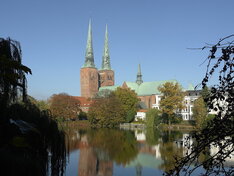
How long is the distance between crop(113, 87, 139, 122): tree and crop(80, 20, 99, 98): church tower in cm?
4362

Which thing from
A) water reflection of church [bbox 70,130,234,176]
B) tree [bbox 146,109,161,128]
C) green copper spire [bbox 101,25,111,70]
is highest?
green copper spire [bbox 101,25,111,70]

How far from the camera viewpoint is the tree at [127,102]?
5738cm

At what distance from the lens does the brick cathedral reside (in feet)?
335

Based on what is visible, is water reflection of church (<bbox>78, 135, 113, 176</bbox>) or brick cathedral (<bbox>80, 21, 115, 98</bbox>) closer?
water reflection of church (<bbox>78, 135, 113, 176</bbox>)

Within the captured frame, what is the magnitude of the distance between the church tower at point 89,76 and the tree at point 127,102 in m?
43.6

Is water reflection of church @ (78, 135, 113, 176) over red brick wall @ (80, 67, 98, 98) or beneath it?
beneath

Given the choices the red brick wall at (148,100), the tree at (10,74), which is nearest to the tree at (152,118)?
the red brick wall at (148,100)

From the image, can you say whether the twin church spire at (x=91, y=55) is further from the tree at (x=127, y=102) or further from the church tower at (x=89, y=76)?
the tree at (x=127, y=102)

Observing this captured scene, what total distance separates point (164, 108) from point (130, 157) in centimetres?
3034

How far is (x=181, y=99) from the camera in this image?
49.1m

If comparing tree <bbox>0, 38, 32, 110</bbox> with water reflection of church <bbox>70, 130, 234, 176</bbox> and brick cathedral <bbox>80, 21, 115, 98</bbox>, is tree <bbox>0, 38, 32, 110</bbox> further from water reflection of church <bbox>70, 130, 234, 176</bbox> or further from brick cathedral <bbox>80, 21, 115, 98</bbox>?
brick cathedral <bbox>80, 21, 115, 98</bbox>

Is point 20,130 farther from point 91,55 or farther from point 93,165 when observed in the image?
point 91,55

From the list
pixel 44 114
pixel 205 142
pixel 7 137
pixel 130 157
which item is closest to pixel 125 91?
pixel 130 157

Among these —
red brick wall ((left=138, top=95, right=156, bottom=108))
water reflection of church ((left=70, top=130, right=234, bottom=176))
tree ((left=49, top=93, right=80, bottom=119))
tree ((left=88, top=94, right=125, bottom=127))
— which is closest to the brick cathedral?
red brick wall ((left=138, top=95, right=156, bottom=108))
